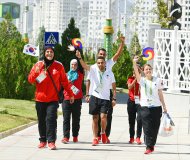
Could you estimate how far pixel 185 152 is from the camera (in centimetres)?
1430

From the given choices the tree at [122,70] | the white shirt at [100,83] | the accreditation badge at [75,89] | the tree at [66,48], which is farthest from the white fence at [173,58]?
the tree at [122,70]

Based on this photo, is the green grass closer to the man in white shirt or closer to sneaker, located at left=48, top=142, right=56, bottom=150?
the man in white shirt

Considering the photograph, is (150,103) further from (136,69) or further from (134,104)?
(134,104)

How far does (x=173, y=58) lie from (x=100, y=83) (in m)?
12.4

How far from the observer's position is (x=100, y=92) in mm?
14578

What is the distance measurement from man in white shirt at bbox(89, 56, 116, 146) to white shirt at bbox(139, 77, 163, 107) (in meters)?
1.27

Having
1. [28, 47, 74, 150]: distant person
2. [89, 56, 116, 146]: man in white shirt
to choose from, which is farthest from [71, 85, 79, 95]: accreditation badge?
[28, 47, 74, 150]: distant person

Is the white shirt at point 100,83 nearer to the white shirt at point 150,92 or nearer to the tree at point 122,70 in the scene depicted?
the white shirt at point 150,92

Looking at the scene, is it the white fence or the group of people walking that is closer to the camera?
the group of people walking

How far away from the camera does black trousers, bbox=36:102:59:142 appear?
1366 centimetres

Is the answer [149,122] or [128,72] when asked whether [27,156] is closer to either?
[149,122]

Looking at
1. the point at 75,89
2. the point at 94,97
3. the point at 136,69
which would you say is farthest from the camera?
the point at 75,89

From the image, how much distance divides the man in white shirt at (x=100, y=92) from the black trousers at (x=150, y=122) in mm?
1231

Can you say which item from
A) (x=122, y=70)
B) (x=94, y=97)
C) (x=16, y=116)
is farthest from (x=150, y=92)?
(x=122, y=70)
